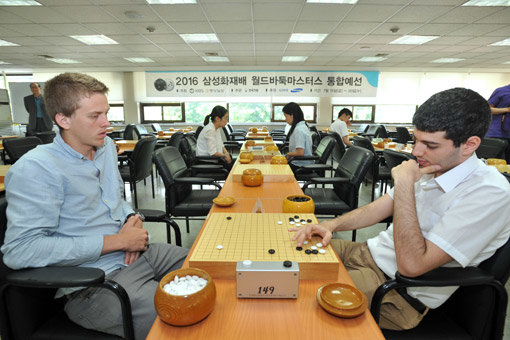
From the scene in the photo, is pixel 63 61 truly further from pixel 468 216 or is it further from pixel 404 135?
pixel 468 216

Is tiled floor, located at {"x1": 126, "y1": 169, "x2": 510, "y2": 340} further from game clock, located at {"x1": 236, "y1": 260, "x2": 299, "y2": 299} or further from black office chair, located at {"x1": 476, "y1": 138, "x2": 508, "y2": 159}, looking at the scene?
game clock, located at {"x1": 236, "y1": 260, "x2": 299, "y2": 299}

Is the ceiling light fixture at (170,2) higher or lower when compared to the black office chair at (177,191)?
higher

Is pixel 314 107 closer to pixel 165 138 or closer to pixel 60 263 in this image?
pixel 165 138

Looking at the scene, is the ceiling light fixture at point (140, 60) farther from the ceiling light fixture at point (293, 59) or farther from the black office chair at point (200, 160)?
the black office chair at point (200, 160)

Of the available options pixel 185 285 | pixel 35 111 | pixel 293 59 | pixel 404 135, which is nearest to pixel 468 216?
pixel 185 285

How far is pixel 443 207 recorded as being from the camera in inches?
36.4

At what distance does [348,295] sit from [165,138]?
664 centimetres

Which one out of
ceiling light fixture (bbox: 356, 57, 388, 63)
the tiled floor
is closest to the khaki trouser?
the tiled floor

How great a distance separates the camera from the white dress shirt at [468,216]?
2.58 feet

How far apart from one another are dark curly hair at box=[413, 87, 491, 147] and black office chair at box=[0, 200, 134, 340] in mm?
1118

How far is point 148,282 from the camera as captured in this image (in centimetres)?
105

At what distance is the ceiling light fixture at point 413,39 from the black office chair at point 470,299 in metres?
6.30

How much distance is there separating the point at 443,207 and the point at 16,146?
12.3ft

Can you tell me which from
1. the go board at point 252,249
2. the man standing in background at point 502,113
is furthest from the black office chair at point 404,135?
the go board at point 252,249
